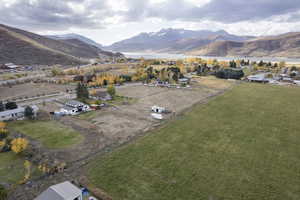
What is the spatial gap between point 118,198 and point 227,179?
8.78 meters

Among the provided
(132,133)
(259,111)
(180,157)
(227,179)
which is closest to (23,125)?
(132,133)

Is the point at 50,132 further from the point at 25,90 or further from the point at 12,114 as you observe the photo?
the point at 25,90

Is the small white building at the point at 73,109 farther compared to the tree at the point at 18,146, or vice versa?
the small white building at the point at 73,109

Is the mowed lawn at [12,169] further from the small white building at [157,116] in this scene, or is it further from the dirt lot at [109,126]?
the small white building at [157,116]

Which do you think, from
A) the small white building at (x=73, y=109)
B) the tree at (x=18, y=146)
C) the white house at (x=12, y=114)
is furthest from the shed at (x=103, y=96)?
the tree at (x=18, y=146)

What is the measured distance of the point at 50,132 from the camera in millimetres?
23031

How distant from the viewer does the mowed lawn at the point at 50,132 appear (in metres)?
20.5

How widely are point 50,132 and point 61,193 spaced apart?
1354 centimetres

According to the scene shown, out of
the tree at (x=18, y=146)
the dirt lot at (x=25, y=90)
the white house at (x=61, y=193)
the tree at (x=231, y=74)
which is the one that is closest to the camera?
the white house at (x=61, y=193)

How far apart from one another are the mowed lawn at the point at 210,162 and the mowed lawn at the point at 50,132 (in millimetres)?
6183

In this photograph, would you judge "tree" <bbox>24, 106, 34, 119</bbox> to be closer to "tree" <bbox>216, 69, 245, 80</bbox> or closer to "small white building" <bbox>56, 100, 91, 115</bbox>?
"small white building" <bbox>56, 100, 91, 115</bbox>

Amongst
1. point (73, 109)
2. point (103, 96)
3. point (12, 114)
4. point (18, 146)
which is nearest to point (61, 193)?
point (18, 146)

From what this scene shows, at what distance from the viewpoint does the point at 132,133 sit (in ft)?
74.4

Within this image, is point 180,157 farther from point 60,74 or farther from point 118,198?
point 60,74
